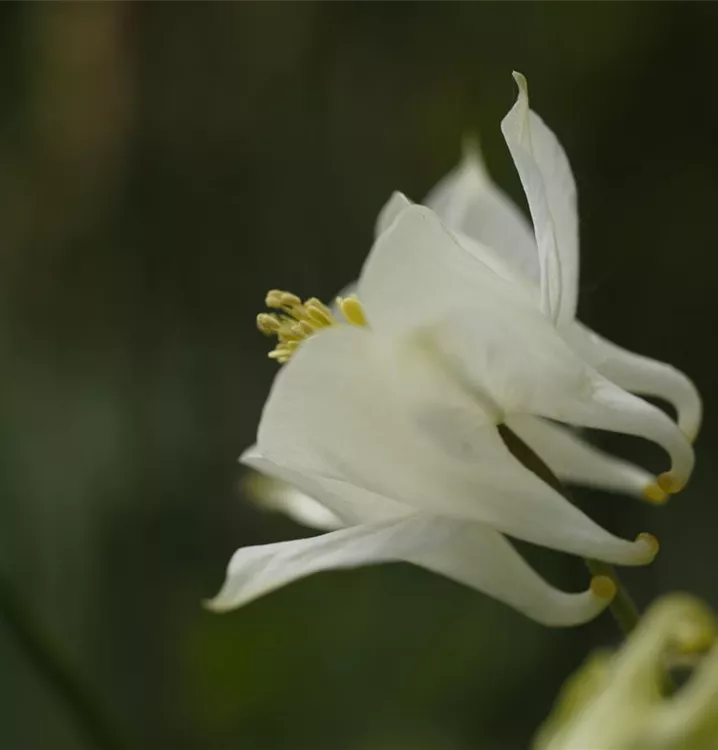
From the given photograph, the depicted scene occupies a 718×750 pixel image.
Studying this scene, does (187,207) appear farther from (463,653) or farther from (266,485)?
(266,485)

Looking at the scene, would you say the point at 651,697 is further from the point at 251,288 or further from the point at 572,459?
the point at 251,288

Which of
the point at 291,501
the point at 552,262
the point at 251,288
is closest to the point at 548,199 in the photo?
the point at 552,262

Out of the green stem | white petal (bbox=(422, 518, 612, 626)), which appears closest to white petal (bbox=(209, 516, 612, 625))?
white petal (bbox=(422, 518, 612, 626))

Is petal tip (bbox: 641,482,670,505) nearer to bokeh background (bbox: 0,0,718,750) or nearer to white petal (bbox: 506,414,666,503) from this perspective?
white petal (bbox: 506,414,666,503)

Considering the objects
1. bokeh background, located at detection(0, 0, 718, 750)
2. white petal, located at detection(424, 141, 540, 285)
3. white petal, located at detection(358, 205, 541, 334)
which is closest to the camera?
white petal, located at detection(358, 205, 541, 334)

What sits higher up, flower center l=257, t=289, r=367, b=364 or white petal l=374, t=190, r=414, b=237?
white petal l=374, t=190, r=414, b=237

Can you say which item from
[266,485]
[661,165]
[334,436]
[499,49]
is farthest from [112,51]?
[334,436]

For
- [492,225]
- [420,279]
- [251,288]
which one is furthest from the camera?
[251,288]

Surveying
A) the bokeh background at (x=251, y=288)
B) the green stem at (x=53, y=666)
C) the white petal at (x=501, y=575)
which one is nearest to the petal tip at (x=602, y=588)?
the white petal at (x=501, y=575)
